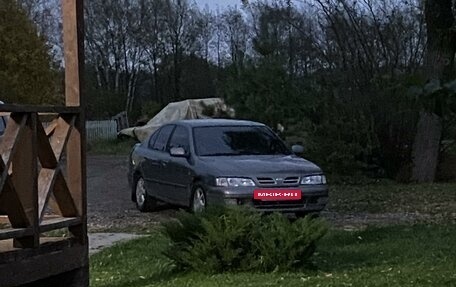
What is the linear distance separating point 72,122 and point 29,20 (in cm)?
3020

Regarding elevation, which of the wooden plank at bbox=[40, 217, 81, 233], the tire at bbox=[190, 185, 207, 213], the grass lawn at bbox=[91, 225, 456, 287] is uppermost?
the wooden plank at bbox=[40, 217, 81, 233]

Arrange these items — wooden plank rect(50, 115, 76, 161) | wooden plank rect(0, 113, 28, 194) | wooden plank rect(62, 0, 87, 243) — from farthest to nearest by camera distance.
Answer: wooden plank rect(62, 0, 87, 243) → wooden plank rect(50, 115, 76, 161) → wooden plank rect(0, 113, 28, 194)

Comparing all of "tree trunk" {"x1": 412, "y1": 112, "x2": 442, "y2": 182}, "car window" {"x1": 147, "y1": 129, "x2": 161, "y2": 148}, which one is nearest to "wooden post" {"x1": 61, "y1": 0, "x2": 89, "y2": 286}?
"car window" {"x1": 147, "y1": 129, "x2": 161, "y2": 148}

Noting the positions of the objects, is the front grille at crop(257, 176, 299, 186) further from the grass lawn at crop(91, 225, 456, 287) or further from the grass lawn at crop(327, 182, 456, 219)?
the grass lawn at crop(327, 182, 456, 219)

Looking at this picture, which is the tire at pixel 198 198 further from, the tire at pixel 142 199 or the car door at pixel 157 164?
the tire at pixel 142 199

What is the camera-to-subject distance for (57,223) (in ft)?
25.8

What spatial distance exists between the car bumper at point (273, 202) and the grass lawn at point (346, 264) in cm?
82

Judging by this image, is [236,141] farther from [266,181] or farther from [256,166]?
[266,181]

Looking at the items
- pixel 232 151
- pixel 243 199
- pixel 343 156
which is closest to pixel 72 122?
pixel 243 199

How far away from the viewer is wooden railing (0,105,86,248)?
7.12m

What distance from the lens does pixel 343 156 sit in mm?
21141

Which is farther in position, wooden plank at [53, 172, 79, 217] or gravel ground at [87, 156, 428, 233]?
gravel ground at [87, 156, 428, 233]

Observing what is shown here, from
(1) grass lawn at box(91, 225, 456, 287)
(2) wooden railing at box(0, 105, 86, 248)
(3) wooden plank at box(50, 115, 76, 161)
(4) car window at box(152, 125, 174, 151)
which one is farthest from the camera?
Result: (4) car window at box(152, 125, 174, 151)

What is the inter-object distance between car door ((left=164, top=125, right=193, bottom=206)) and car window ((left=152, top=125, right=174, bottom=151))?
257 mm
